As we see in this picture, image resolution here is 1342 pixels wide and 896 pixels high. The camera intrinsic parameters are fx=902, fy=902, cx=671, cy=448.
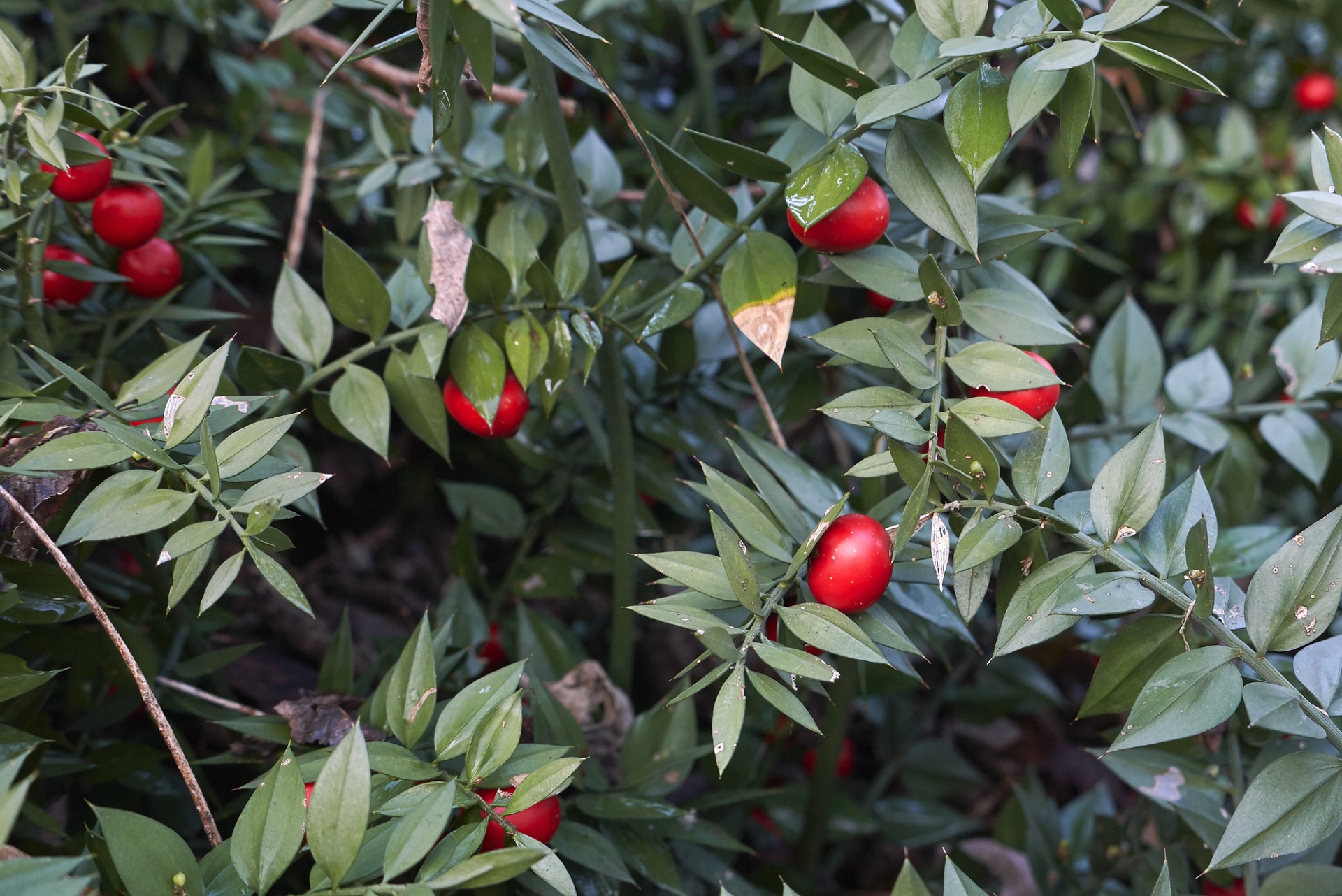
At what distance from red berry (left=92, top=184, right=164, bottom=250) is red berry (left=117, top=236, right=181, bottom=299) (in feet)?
0.18

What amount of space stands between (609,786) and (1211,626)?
701 mm

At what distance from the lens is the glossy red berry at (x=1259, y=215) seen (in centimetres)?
201

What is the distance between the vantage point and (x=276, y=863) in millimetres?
697

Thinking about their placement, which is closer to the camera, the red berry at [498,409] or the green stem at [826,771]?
the red berry at [498,409]

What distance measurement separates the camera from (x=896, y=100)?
0.77m

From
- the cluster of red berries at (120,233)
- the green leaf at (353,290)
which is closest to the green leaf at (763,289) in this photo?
the green leaf at (353,290)

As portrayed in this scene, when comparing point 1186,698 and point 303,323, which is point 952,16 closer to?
point 1186,698

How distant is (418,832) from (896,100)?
0.70 m

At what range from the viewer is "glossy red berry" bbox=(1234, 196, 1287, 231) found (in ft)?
6.59

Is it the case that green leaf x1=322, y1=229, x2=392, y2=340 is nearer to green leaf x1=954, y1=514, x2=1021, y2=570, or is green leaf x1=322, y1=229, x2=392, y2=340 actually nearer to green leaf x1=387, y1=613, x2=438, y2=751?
green leaf x1=387, y1=613, x2=438, y2=751

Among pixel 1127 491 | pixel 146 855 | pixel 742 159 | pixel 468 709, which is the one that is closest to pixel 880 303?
pixel 742 159

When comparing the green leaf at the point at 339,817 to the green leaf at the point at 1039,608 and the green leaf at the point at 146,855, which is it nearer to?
the green leaf at the point at 146,855

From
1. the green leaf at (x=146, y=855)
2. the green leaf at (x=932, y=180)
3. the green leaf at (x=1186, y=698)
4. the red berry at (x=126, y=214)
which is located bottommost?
the green leaf at (x=146, y=855)

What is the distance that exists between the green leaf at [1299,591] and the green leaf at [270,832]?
31.6 inches
